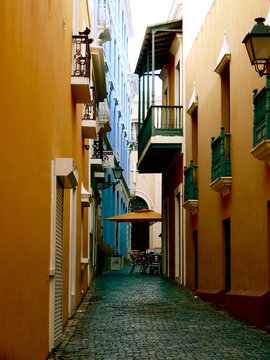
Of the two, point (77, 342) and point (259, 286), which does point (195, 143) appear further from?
point (77, 342)

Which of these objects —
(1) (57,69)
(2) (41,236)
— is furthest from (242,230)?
(2) (41,236)

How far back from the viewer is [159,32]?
774 inches

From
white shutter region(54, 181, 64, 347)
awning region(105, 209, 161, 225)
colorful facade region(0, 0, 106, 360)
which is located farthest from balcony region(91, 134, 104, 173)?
white shutter region(54, 181, 64, 347)

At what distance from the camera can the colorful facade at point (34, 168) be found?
4633 millimetres

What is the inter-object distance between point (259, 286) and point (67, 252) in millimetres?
3105

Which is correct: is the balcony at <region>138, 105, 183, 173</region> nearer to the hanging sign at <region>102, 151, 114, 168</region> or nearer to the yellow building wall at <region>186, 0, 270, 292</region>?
the hanging sign at <region>102, 151, 114, 168</region>

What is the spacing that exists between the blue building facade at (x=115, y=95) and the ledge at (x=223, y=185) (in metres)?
8.60

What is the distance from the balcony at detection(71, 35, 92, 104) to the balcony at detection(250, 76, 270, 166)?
2871 mm

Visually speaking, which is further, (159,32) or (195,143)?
(159,32)

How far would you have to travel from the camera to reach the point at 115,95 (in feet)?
98.4

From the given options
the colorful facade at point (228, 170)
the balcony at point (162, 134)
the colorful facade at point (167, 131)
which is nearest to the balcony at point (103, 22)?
the colorful facade at point (167, 131)

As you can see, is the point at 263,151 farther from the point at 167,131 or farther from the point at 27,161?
the point at 167,131

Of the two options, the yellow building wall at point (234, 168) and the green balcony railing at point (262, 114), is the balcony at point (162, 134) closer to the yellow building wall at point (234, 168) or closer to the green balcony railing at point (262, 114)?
the yellow building wall at point (234, 168)

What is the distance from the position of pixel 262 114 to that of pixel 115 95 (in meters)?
20.6
